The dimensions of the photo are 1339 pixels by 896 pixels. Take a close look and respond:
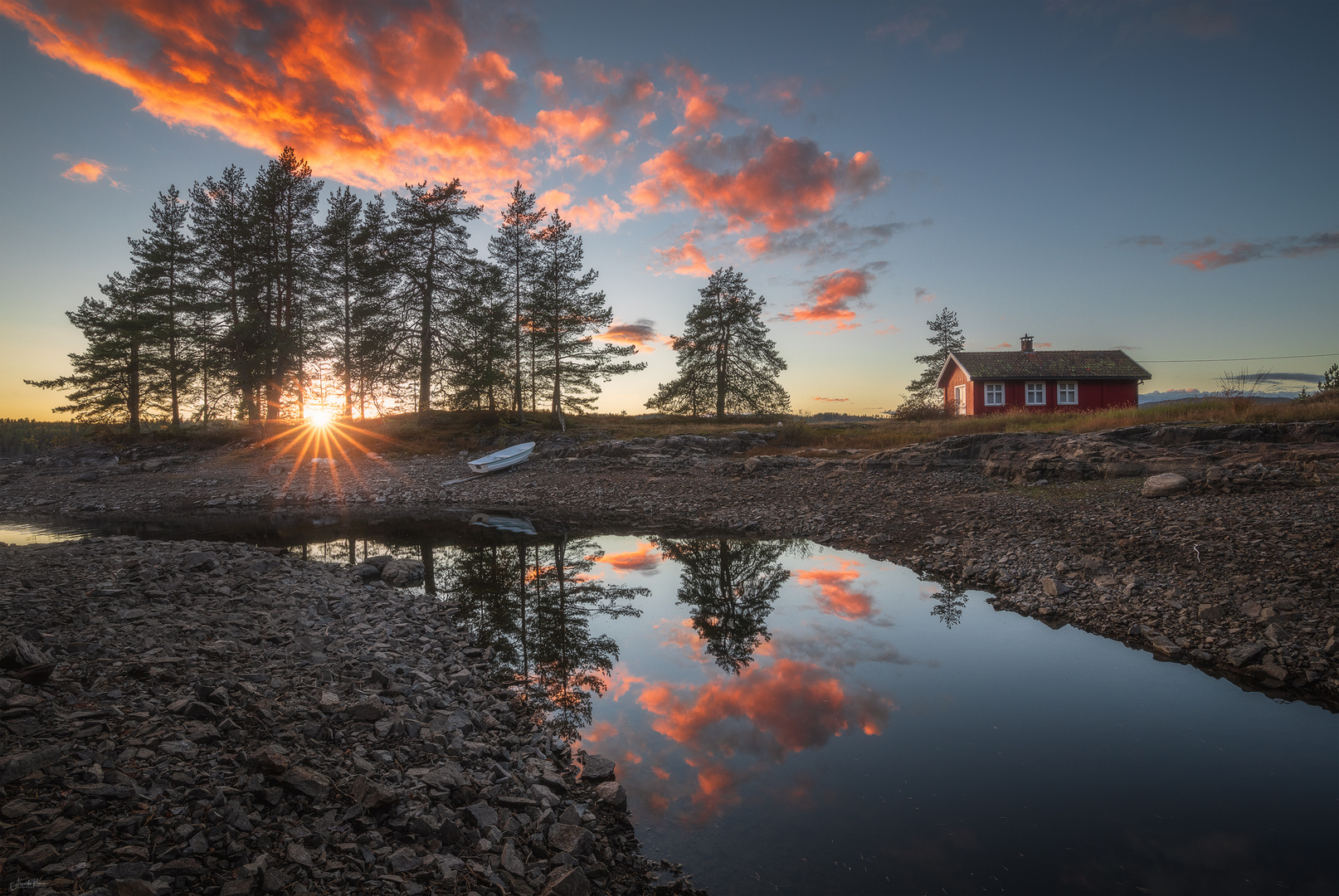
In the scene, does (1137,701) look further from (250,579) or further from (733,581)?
(250,579)

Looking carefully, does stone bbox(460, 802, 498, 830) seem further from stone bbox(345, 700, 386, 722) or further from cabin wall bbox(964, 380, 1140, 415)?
cabin wall bbox(964, 380, 1140, 415)

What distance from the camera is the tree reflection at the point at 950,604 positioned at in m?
9.53

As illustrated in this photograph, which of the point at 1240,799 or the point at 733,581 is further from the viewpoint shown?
the point at 733,581

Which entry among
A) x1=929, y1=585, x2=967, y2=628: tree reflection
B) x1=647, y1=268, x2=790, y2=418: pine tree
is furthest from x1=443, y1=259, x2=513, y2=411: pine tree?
x1=929, y1=585, x2=967, y2=628: tree reflection

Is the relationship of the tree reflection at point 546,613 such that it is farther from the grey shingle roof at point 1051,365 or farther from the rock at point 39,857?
the grey shingle roof at point 1051,365

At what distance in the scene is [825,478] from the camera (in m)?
Result: 21.5

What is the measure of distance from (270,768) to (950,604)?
1032cm

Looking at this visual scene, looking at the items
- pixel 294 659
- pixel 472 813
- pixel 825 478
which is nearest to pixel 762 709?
pixel 472 813

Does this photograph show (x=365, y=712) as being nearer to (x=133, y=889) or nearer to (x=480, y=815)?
(x=480, y=815)

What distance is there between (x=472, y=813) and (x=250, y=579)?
7789 millimetres

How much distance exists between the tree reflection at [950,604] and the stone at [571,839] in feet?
24.2

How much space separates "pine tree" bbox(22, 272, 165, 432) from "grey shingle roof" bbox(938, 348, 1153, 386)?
188ft

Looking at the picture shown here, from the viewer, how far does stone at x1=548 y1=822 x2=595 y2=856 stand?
156 inches

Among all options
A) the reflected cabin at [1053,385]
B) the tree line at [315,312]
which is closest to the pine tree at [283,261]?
the tree line at [315,312]
